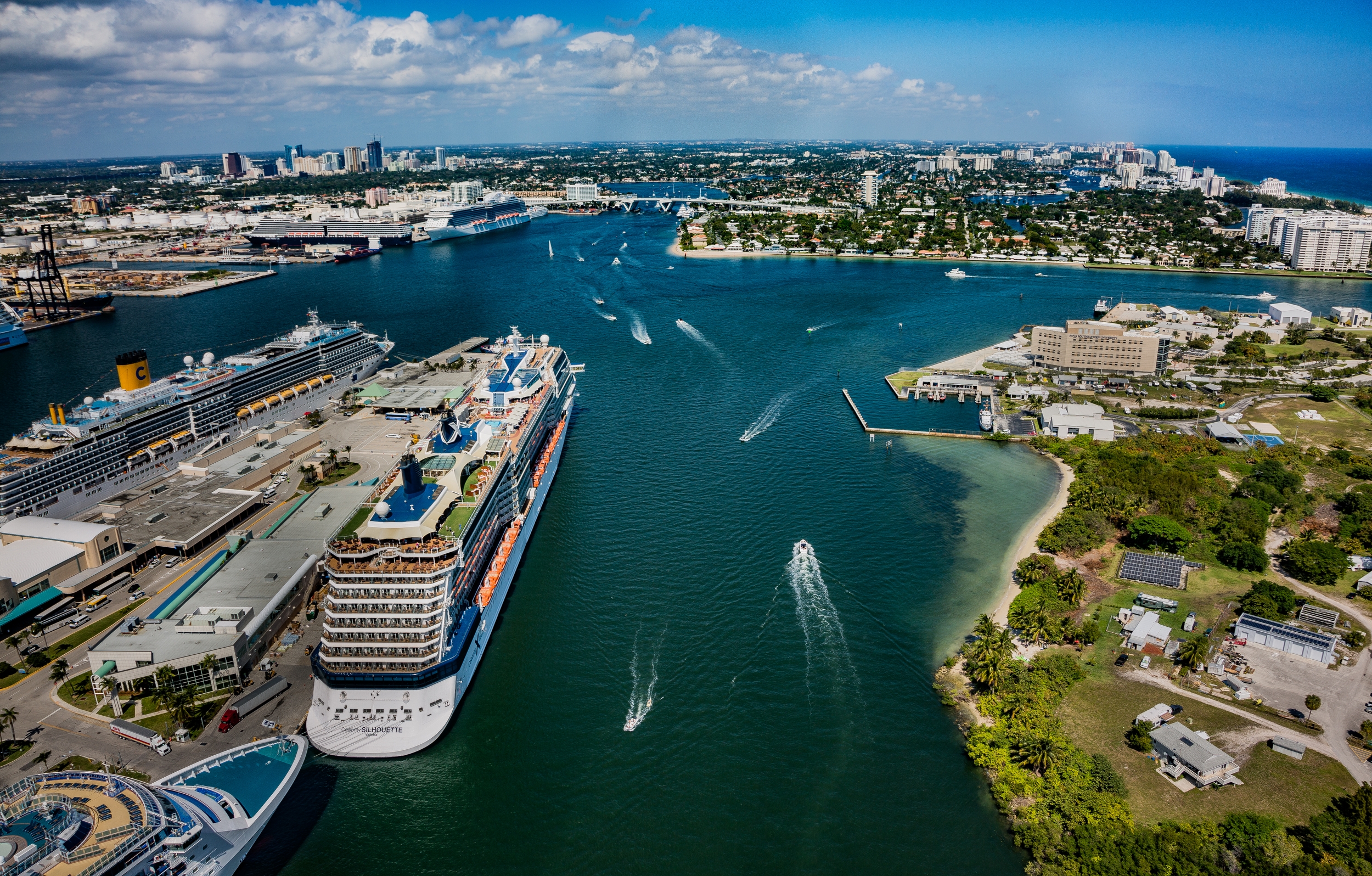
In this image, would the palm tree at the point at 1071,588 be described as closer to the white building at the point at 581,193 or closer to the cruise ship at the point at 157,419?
the cruise ship at the point at 157,419

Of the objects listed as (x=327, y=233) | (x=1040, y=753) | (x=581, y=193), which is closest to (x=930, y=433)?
(x=1040, y=753)

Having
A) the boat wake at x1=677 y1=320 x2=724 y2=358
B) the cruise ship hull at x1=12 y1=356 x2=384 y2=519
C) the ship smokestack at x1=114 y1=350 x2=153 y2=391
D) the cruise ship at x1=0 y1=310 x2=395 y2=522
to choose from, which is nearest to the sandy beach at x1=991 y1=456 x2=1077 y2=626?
the boat wake at x1=677 y1=320 x2=724 y2=358

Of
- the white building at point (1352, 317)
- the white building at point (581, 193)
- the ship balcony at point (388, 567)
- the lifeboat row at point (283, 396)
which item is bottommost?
the lifeboat row at point (283, 396)

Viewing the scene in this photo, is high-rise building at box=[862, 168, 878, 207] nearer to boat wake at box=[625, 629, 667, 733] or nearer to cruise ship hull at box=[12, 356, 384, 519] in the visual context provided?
cruise ship hull at box=[12, 356, 384, 519]

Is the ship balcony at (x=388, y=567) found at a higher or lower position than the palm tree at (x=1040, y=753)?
higher

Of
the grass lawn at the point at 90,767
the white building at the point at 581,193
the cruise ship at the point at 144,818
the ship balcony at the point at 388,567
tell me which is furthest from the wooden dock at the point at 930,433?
the white building at the point at 581,193

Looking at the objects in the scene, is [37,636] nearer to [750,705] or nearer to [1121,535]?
[750,705]

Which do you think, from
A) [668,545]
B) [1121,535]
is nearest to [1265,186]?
[1121,535]
